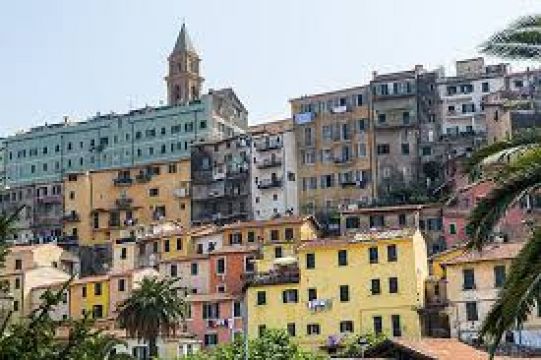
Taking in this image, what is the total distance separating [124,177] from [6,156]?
23.5m

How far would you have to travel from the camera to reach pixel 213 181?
105750 millimetres

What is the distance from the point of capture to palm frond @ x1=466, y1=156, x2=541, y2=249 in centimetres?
1812

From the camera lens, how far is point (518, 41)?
62.1 ft

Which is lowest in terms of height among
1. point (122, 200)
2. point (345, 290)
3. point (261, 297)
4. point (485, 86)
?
point (261, 297)

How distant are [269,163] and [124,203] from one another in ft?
59.8

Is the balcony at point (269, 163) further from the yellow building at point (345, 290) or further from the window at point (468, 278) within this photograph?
the window at point (468, 278)

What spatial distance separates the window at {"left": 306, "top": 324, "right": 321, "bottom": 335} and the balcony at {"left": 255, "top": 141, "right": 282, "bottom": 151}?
35047mm

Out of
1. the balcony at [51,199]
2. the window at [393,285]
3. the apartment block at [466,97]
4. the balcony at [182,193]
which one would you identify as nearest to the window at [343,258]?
the window at [393,285]

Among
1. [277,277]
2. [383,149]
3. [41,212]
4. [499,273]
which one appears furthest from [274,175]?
[499,273]

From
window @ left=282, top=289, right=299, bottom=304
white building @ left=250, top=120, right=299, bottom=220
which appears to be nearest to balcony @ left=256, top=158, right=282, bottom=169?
white building @ left=250, top=120, right=299, bottom=220

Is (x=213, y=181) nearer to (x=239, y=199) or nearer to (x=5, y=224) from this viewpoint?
(x=239, y=199)

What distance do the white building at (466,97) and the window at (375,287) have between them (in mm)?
35390

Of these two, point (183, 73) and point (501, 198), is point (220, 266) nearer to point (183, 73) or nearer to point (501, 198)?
point (183, 73)

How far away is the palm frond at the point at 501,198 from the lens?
18125 mm
